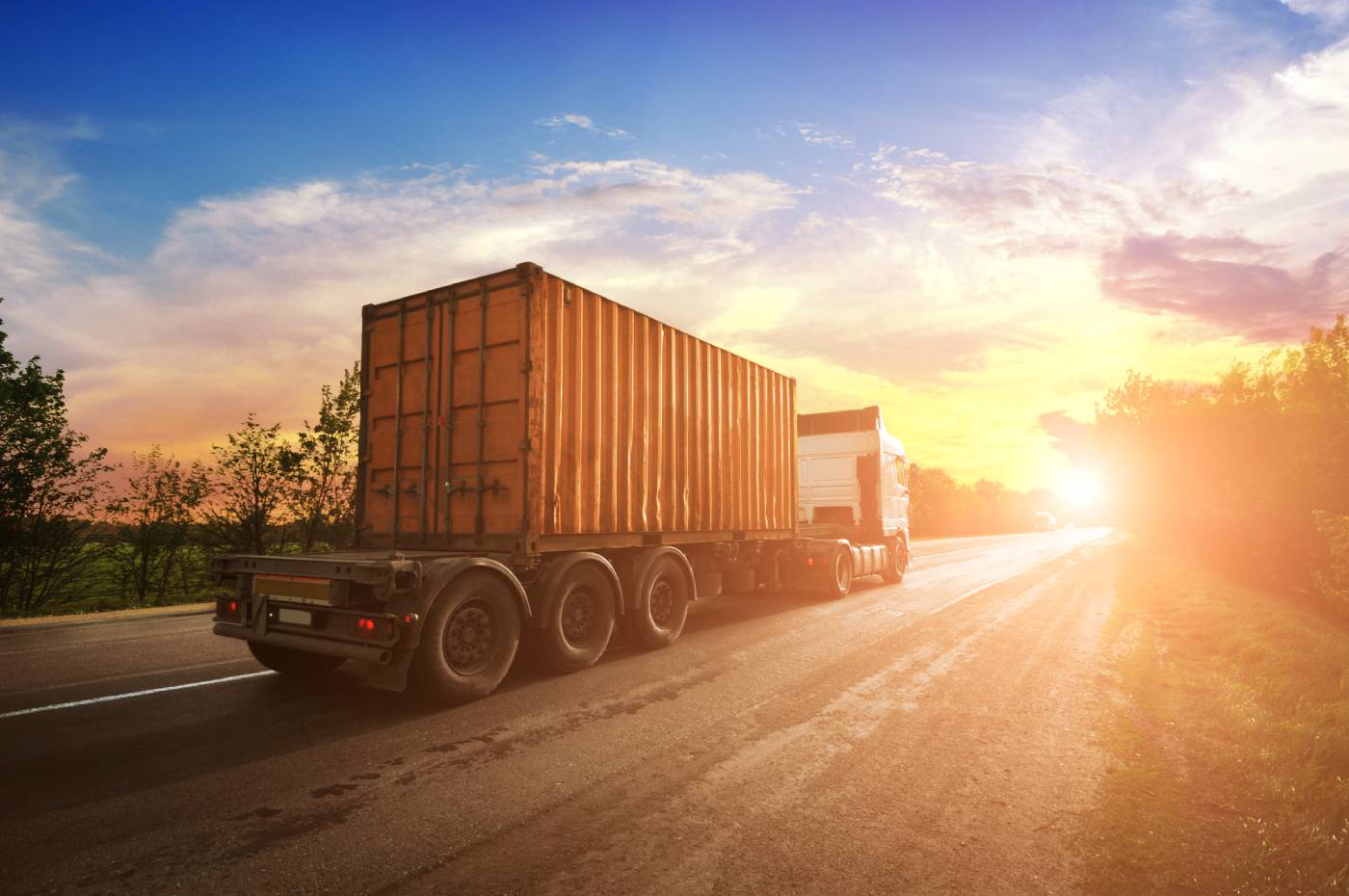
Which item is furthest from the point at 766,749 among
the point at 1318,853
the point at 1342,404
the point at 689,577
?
the point at 1342,404

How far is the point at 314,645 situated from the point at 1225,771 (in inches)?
254

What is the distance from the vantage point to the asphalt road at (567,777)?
2986mm

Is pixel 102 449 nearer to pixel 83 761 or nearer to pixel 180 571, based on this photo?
pixel 180 571

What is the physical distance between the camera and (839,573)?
12406 mm

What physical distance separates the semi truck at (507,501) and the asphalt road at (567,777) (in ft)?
1.78

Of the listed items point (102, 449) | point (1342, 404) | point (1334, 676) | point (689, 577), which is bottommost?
point (1334, 676)

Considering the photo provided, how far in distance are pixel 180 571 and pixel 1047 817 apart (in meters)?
18.5

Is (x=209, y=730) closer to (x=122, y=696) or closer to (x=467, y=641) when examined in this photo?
(x=122, y=696)

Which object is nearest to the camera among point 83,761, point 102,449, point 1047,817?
point 1047,817

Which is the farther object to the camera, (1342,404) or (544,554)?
(1342,404)

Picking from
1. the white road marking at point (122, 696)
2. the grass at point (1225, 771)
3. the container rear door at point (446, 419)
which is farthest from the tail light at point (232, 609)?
the grass at point (1225, 771)

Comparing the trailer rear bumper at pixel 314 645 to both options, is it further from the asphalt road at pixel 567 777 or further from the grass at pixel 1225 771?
the grass at pixel 1225 771

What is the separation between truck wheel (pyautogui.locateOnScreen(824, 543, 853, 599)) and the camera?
39.7ft

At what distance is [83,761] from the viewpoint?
4289 mm
